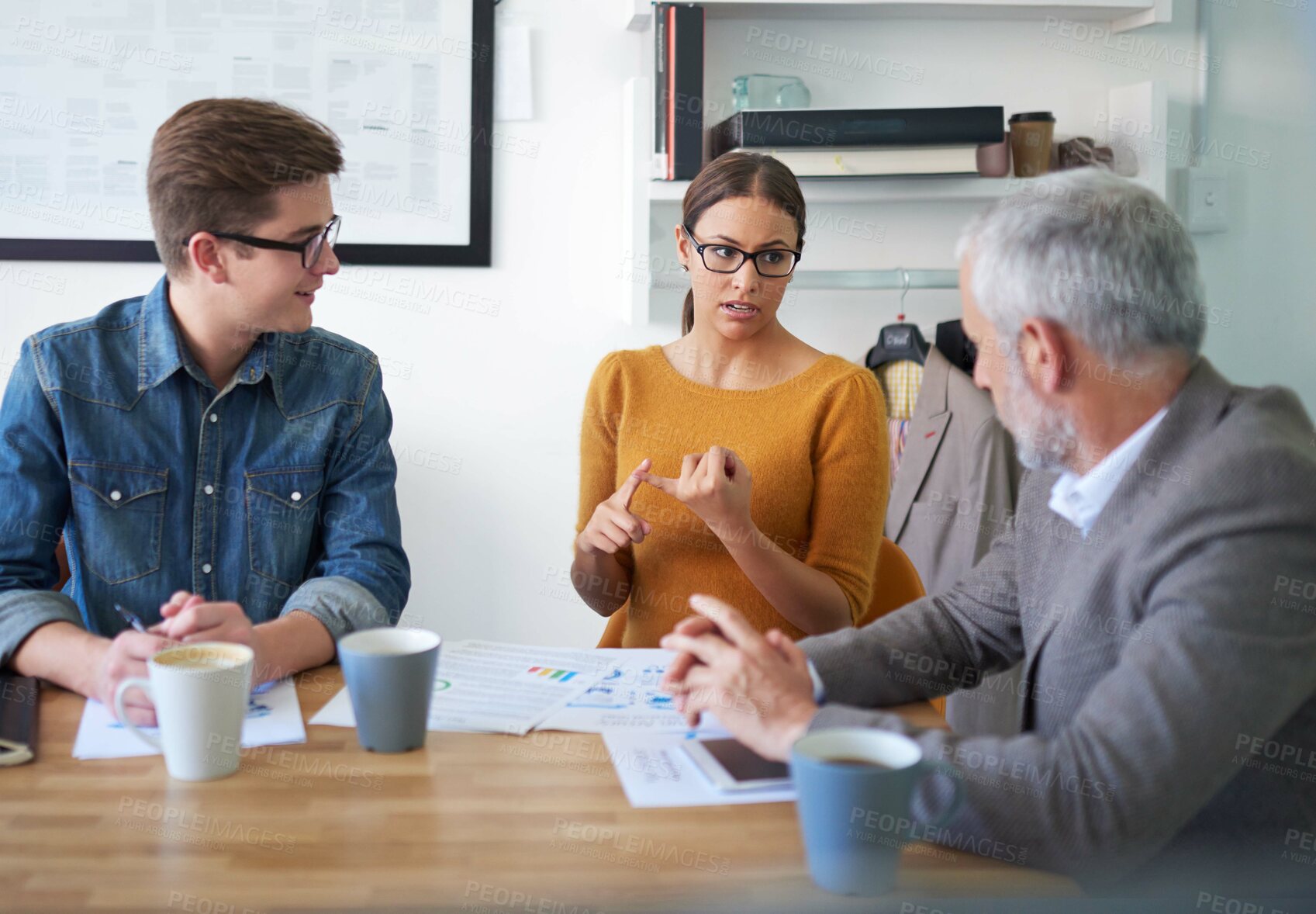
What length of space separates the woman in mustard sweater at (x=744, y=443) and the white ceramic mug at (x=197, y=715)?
0.68 metres

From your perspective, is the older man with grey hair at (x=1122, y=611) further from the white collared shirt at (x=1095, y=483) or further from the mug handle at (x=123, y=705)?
the mug handle at (x=123, y=705)

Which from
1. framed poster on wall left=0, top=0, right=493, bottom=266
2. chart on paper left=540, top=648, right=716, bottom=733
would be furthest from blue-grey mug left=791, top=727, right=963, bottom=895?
framed poster on wall left=0, top=0, right=493, bottom=266

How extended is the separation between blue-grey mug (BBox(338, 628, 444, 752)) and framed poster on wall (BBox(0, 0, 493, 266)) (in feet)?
5.38

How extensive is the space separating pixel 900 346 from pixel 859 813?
6.21 ft

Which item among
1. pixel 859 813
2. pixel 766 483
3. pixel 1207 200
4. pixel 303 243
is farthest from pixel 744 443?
pixel 1207 200

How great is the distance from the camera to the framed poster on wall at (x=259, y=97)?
95.7 inches

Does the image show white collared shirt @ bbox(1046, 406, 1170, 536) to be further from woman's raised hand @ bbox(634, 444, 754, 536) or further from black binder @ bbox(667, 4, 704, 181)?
black binder @ bbox(667, 4, 704, 181)

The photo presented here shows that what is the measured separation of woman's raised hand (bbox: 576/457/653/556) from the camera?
1522 mm

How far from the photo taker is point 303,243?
1.56 metres

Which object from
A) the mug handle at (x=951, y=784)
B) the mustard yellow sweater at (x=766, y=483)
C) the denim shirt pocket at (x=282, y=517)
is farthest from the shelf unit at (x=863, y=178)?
the mug handle at (x=951, y=784)

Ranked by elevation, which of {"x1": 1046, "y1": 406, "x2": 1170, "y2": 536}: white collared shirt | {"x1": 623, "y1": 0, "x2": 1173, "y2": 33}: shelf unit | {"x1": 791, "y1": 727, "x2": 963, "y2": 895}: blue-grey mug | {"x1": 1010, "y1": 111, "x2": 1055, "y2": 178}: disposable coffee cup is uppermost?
{"x1": 623, "y1": 0, "x2": 1173, "y2": 33}: shelf unit

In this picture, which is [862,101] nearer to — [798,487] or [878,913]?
[798,487]

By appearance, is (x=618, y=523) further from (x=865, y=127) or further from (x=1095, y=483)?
(x=865, y=127)

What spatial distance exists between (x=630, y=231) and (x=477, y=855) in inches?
69.3
